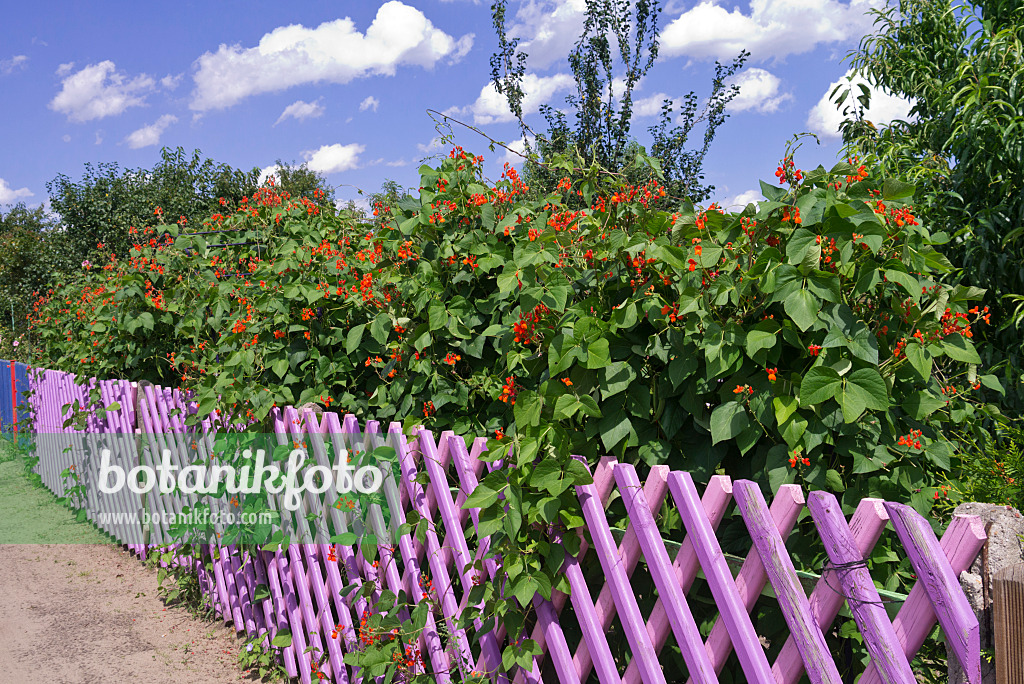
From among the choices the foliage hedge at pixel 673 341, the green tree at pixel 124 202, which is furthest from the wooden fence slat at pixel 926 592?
the green tree at pixel 124 202

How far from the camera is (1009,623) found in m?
1.21

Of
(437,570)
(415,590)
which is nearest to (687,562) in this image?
(437,570)

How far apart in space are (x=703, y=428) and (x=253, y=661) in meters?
2.95

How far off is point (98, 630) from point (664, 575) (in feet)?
12.6

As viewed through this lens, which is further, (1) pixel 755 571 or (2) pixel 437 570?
(2) pixel 437 570

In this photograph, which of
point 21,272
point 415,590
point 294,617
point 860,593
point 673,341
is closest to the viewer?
point 860,593

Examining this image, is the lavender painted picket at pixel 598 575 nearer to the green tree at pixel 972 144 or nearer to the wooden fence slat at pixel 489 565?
the wooden fence slat at pixel 489 565

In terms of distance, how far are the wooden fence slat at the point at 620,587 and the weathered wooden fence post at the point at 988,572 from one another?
701 mm

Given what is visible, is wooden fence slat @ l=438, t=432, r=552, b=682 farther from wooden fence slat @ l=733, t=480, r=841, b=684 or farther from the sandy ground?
the sandy ground

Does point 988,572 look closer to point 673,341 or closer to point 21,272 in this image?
point 673,341

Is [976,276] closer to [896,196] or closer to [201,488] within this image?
[896,196]

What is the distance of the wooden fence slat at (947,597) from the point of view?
1.24 m

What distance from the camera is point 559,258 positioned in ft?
7.39

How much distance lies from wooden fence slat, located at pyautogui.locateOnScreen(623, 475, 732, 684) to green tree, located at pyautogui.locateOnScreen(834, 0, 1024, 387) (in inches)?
94.3
